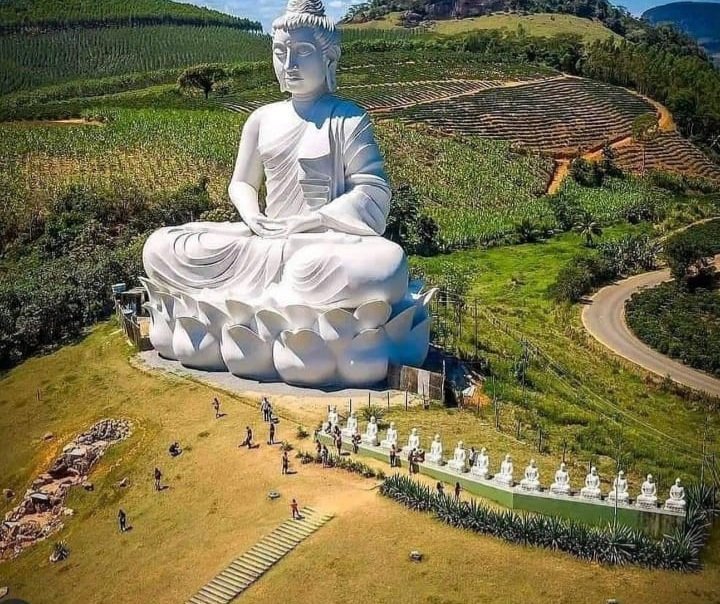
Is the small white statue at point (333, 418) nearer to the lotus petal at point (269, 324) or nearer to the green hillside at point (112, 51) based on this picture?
the lotus petal at point (269, 324)

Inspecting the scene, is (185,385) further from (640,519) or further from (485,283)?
(485,283)

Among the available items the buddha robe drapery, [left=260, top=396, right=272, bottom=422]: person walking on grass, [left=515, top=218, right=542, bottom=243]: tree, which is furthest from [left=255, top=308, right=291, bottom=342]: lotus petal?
[left=515, top=218, right=542, bottom=243]: tree

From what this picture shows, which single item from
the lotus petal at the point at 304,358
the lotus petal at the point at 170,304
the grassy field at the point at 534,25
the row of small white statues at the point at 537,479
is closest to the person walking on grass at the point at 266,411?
the lotus petal at the point at 304,358

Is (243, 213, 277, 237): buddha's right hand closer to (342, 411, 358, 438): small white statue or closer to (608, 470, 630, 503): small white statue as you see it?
(342, 411, 358, 438): small white statue

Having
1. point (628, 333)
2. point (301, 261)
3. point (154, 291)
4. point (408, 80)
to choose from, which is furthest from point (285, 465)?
point (408, 80)

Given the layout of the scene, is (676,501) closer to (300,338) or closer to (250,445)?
(250,445)

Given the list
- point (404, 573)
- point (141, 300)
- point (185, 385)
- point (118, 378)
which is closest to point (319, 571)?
point (404, 573)
